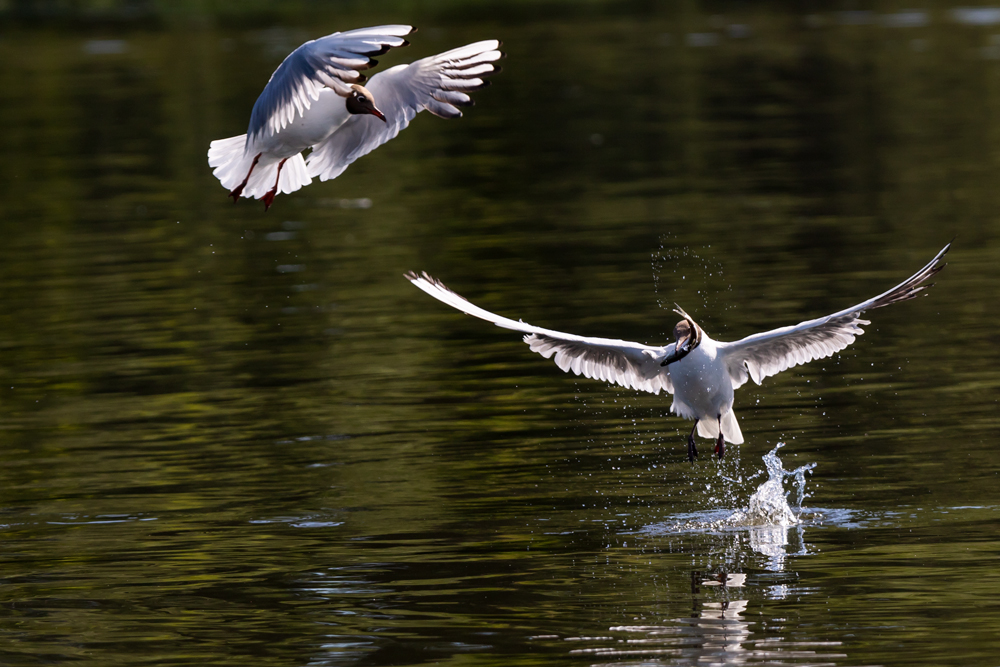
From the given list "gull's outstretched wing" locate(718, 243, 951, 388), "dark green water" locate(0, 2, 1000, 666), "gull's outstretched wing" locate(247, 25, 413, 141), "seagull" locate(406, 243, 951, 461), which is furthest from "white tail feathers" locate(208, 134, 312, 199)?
"gull's outstretched wing" locate(718, 243, 951, 388)

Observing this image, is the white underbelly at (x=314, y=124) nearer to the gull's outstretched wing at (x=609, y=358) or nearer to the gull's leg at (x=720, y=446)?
the gull's outstretched wing at (x=609, y=358)

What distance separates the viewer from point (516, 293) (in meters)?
20.0

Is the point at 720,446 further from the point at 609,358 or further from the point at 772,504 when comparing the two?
the point at 609,358

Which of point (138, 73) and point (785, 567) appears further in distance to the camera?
point (138, 73)

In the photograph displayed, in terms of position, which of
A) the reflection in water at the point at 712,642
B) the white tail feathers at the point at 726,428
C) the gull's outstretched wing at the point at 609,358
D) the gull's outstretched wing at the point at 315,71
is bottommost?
the reflection in water at the point at 712,642

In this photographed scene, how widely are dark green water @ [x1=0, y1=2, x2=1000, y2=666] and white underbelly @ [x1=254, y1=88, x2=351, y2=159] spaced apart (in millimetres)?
2836

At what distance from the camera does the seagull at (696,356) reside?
37.9 ft

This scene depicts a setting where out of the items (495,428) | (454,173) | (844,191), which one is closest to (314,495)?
(495,428)

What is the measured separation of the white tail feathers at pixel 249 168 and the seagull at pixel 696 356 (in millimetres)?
1039

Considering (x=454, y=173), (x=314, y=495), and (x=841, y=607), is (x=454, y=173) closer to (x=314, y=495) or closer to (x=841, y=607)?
(x=314, y=495)

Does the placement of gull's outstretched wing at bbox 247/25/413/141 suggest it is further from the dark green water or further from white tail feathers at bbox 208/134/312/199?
the dark green water

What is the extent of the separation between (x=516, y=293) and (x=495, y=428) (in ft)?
18.4

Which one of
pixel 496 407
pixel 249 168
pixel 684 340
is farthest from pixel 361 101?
pixel 496 407

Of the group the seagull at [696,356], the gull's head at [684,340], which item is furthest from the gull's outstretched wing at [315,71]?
the gull's head at [684,340]
